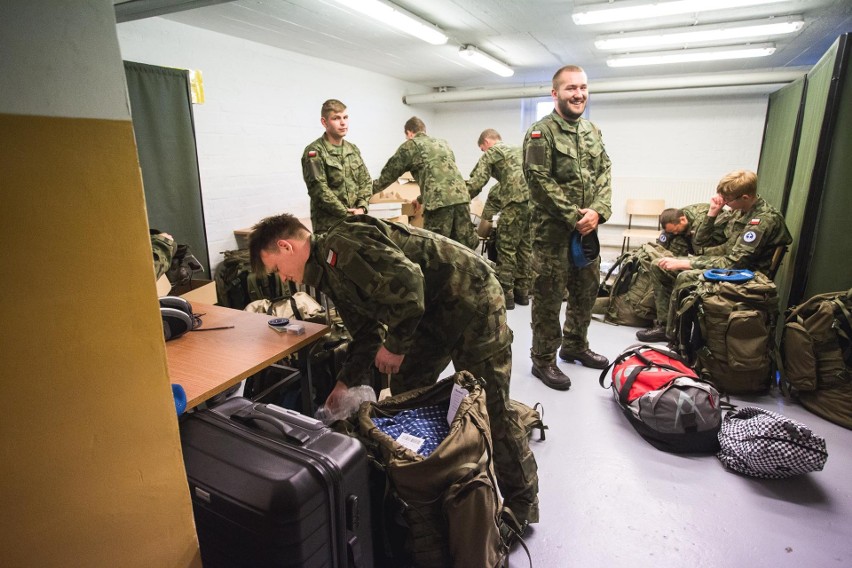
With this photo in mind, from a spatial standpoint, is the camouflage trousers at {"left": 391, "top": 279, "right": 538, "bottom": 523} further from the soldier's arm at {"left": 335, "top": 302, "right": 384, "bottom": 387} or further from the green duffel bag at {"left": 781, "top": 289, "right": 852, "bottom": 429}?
the green duffel bag at {"left": 781, "top": 289, "right": 852, "bottom": 429}

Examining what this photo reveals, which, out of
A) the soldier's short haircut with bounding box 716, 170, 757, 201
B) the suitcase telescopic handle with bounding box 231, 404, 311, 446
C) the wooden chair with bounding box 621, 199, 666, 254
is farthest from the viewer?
the wooden chair with bounding box 621, 199, 666, 254

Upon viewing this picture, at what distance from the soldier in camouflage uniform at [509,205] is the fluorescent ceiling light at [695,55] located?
196 cm

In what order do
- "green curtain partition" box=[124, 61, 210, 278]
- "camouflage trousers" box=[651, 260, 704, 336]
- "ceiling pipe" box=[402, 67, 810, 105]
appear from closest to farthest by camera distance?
"green curtain partition" box=[124, 61, 210, 278], "camouflage trousers" box=[651, 260, 704, 336], "ceiling pipe" box=[402, 67, 810, 105]

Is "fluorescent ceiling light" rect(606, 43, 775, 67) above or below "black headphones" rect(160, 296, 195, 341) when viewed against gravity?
above

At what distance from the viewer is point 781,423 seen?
6.41 feet

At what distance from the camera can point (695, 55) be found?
4.86 meters

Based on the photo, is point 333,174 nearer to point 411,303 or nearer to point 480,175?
point 480,175

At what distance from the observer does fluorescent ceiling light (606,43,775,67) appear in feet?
15.1

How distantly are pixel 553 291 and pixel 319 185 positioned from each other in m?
2.02

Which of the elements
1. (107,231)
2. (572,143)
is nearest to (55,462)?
(107,231)

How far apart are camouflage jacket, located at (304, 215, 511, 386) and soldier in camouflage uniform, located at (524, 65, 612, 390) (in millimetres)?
1197

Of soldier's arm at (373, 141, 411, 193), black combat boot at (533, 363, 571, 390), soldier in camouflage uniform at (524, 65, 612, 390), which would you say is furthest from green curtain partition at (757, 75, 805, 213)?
soldier's arm at (373, 141, 411, 193)

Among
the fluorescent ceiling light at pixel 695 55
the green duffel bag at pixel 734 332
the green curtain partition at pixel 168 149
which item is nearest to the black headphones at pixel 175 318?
the green curtain partition at pixel 168 149

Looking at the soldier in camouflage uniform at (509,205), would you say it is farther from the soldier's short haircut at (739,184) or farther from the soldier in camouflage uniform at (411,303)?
the soldier in camouflage uniform at (411,303)
